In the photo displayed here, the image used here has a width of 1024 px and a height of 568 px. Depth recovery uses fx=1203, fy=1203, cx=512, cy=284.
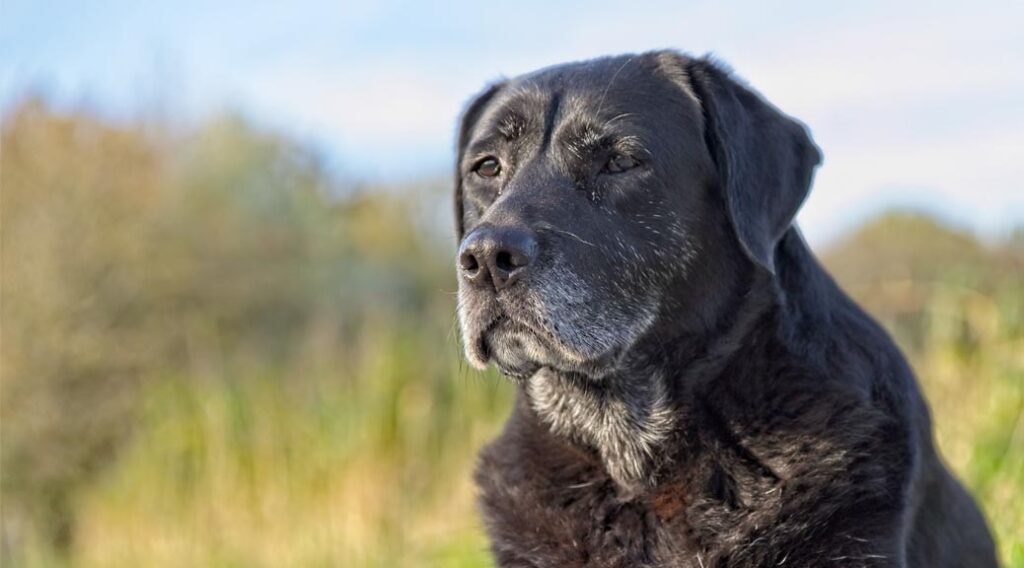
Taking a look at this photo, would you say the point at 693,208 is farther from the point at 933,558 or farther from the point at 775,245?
the point at 933,558

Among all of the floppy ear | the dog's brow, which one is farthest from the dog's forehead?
the floppy ear

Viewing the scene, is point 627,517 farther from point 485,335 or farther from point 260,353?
point 260,353

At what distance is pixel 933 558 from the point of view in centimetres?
367

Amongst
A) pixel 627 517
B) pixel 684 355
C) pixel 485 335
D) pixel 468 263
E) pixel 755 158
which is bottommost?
pixel 627 517

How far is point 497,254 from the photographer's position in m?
3.37

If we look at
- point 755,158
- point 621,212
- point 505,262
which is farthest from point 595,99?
point 505,262

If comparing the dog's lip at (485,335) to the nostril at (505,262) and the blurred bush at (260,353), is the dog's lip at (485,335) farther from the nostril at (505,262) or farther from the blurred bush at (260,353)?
the blurred bush at (260,353)

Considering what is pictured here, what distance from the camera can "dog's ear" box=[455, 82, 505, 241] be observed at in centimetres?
436

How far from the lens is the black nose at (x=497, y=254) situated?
3.34 m

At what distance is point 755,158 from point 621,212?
0.43 m

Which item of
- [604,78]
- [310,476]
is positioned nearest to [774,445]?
[604,78]

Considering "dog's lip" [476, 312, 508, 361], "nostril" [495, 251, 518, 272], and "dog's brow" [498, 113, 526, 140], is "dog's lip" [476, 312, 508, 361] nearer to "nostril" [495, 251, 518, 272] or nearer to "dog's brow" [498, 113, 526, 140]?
"nostril" [495, 251, 518, 272]

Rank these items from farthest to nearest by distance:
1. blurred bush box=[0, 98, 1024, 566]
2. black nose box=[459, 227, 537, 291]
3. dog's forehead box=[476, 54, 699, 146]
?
blurred bush box=[0, 98, 1024, 566], dog's forehead box=[476, 54, 699, 146], black nose box=[459, 227, 537, 291]

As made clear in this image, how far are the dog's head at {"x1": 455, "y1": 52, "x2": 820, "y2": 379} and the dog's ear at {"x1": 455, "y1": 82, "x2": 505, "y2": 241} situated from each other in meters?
0.49
